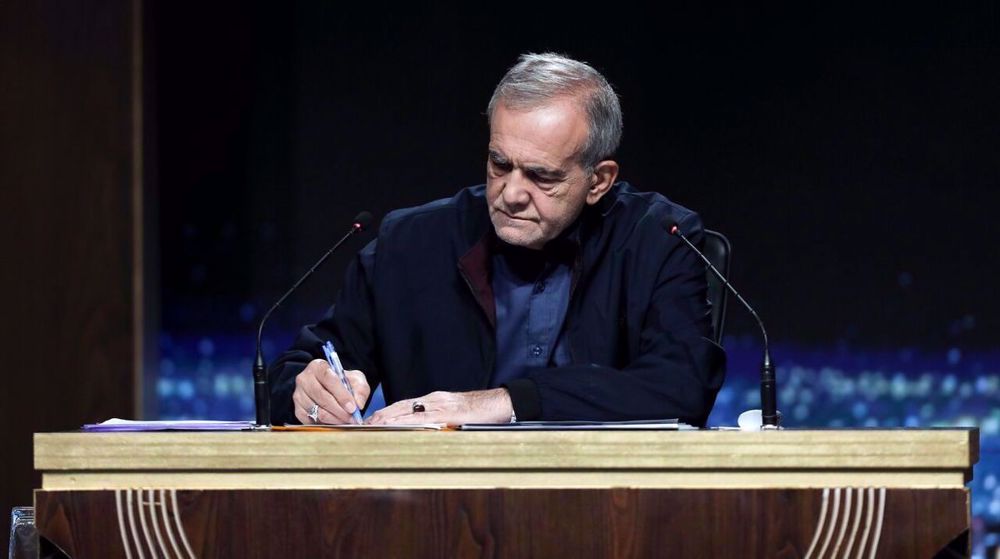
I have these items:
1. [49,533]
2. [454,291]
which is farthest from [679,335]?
[49,533]

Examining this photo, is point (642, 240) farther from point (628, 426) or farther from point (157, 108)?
point (157, 108)

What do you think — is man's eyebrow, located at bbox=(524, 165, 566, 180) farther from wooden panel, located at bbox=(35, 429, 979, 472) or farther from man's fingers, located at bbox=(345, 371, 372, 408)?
wooden panel, located at bbox=(35, 429, 979, 472)

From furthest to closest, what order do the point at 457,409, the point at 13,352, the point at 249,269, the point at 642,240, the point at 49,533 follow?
1. the point at 249,269
2. the point at 13,352
3. the point at 642,240
4. the point at 457,409
5. the point at 49,533

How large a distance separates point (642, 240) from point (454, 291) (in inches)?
13.2

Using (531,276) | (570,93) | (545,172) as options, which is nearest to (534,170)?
(545,172)

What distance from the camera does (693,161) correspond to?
4090mm

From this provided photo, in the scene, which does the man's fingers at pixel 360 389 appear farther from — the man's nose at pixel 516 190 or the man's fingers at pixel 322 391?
the man's nose at pixel 516 190

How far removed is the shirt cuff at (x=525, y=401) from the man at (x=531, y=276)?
0.76 feet

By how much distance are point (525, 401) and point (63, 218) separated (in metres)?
2.30

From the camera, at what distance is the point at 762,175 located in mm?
4059

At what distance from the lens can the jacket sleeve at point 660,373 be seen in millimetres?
2061

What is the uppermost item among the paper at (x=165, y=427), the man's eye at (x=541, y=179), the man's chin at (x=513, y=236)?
the man's eye at (x=541, y=179)

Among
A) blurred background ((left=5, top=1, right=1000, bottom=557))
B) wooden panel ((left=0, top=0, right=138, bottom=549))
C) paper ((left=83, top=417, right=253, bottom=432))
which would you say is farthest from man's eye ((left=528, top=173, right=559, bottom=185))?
wooden panel ((left=0, top=0, right=138, bottom=549))

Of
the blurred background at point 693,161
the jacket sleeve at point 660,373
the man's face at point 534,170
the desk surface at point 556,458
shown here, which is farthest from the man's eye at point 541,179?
A: the blurred background at point 693,161
